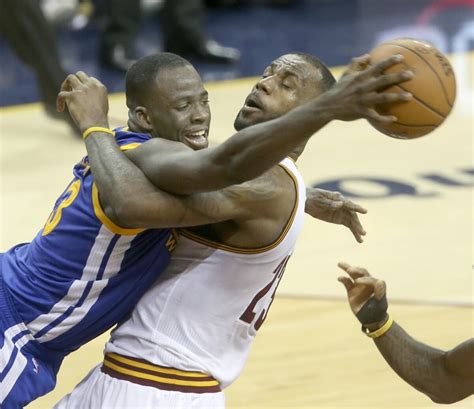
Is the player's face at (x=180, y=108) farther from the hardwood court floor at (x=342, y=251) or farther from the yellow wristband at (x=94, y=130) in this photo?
the hardwood court floor at (x=342, y=251)

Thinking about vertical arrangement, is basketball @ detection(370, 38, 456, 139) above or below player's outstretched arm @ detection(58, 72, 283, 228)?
above

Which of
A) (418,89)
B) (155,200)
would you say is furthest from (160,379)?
(418,89)

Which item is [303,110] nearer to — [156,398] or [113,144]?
[113,144]

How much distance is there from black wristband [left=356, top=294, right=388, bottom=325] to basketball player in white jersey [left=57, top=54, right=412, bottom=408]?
0.57 metres

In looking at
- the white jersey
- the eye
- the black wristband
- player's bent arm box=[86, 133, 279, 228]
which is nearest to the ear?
the eye

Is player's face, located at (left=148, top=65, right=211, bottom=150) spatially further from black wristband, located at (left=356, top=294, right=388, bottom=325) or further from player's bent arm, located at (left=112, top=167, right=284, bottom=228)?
black wristband, located at (left=356, top=294, right=388, bottom=325)

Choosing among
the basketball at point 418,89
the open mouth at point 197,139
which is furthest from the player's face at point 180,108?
the basketball at point 418,89

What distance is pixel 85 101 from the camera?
369 centimetres

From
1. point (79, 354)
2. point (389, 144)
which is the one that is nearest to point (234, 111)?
point (389, 144)

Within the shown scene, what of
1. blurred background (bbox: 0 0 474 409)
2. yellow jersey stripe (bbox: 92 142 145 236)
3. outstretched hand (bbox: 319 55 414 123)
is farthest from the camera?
blurred background (bbox: 0 0 474 409)

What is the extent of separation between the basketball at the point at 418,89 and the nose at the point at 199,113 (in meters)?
0.62

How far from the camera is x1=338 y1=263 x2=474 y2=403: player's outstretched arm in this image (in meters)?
4.20

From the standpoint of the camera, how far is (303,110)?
10.2 feet

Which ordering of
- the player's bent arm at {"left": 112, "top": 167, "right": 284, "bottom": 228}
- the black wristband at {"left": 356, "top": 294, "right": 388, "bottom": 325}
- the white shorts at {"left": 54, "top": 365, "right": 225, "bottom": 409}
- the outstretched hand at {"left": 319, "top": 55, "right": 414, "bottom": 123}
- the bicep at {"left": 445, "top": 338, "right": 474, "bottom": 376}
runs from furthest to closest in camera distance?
the black wristband at {"left": 356, "top": 294, "right": 388, "bottom": 325}
the bicep at {"left": 445, "top": 338, "right": 474, "bottom": 376}
the white shorts at {"left": 54, "top": 365, "right": 225, "bottom": 409}
the player's bent arm at {"left": 112, "top": 167, "right": 284, "bottom": 228}
the outstretched hand at {"left": 319, "top": 55, "right": 414, "bottom": 123}
